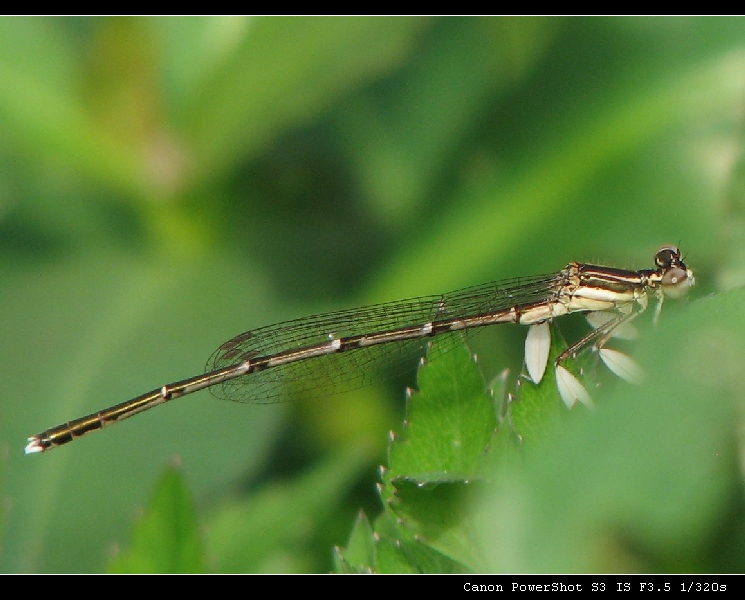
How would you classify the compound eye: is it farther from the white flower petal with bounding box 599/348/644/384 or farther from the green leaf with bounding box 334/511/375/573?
the green leaf with bounding box 334/511/375/573

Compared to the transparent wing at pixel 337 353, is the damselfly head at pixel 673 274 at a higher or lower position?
lower

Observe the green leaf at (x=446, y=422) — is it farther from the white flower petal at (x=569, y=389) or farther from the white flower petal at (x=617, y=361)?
the white flower petal at (x=617, y=361)

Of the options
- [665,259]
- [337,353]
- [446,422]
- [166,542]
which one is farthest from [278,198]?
[446,422]

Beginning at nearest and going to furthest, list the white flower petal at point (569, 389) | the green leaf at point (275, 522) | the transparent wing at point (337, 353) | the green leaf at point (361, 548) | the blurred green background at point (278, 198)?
the white flower petal at point (569, 389), the green leaf at point (361, 548), the green leaf at point (275, 522), the transparent wing at point (337, 353), the blurred green background at point (278, 198)

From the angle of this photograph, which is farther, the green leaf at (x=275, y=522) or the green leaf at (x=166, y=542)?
the green leaf at (x=275, y=522)

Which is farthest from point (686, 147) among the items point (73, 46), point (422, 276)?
point (73, 46)

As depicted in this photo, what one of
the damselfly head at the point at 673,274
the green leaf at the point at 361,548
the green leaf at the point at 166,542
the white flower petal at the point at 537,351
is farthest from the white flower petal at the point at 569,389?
the damselfly head at the point at 673,274

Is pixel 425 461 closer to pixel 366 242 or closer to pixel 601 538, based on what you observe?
pixel 601 538
